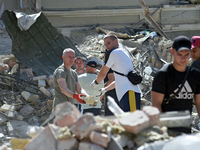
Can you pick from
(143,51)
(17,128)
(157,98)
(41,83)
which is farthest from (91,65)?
(143,51)

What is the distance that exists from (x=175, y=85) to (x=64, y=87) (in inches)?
73.4

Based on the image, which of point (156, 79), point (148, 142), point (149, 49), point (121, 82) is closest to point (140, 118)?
point (148, 142)

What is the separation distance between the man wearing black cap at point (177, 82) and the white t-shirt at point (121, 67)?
4.00ft

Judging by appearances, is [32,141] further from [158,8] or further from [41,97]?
[158,8]

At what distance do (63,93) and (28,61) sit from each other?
16.3 feet

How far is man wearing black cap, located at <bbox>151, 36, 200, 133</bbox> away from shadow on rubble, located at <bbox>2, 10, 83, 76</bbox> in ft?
20.6

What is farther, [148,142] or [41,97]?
[41,97]

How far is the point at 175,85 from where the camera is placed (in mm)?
2809

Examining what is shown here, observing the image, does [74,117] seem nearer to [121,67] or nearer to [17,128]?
[121,67]

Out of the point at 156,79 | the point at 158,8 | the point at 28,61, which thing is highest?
the point at 158,8

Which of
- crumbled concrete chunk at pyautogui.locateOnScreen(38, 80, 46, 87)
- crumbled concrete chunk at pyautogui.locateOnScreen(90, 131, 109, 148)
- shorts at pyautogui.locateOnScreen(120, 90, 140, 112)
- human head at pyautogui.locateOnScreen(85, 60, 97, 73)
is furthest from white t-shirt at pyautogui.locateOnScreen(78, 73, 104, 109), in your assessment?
crumbled concrete chunk at pyautogui.locateOnScreen(38, 80, 46, 87)

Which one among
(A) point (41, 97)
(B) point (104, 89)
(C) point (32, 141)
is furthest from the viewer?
(A) point (41, 97)

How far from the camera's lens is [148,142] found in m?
2.25

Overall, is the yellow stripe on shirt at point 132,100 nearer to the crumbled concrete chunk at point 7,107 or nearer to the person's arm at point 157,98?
the person's arm at point 157,98
